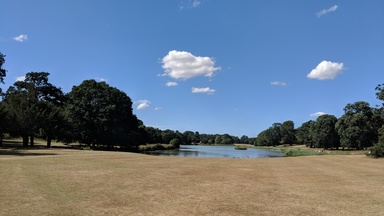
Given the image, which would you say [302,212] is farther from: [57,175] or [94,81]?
[94,81]

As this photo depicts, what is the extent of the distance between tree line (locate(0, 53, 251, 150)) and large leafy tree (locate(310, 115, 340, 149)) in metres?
67.0

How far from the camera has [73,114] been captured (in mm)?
71812

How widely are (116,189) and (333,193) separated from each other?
10.3 m

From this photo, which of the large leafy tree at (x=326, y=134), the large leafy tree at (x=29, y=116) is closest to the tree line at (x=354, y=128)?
the large leafy tree at (x=326, y=134)

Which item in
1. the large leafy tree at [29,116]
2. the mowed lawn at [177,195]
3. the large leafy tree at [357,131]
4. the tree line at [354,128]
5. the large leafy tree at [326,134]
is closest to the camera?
the mowed lawn at [177,195]

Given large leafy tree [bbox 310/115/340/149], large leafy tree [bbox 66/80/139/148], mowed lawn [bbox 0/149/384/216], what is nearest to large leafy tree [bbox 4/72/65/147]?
large leafy tree [bbox 66/80/139/148]

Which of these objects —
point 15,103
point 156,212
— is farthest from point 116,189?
point 15,103

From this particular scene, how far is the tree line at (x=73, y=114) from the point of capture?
52747 mm

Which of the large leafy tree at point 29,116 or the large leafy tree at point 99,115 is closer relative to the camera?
the large leafy tree at point 29,116

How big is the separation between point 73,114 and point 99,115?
18.5 feet

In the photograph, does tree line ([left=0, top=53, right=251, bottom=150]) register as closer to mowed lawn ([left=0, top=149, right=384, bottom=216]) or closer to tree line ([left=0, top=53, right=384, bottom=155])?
tree line ([left=0, top=53, right=384, bottom=155])

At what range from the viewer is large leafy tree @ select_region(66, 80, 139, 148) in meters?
71.9

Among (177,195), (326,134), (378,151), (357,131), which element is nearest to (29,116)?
(177,195)

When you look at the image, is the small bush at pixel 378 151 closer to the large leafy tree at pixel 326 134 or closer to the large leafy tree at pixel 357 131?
the large leafy tree at pixel 357 131
